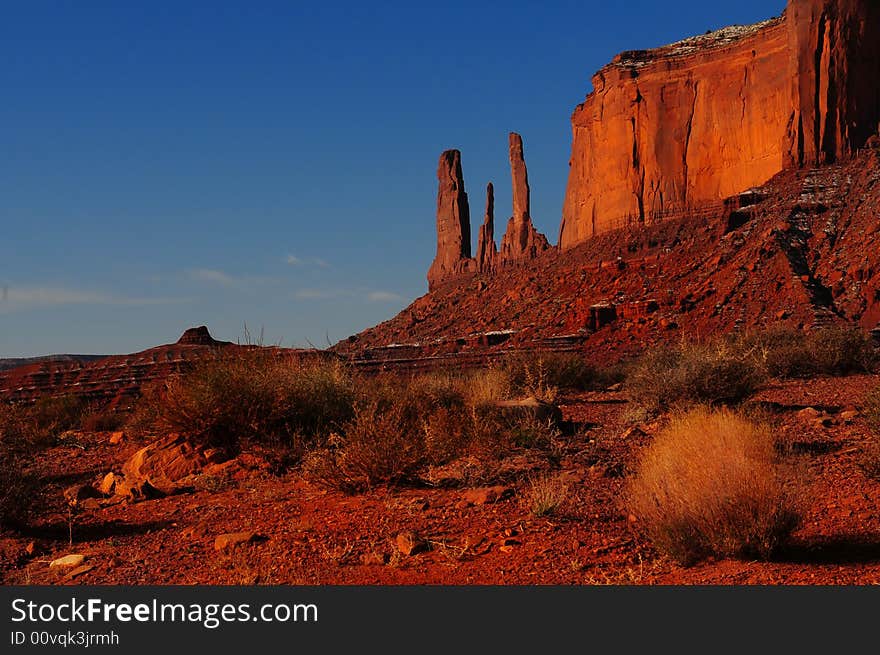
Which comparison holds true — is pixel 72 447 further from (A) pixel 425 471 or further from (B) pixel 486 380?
(A) pixel 425 471

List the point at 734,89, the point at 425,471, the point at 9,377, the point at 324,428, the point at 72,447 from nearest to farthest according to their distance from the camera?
the point at 425,471, the point at 324,428, the point at 72,447, the point at 9,377, the point at 734,89

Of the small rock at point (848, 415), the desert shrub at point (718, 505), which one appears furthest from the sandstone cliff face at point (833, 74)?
the desert shrub at point (718, 505)

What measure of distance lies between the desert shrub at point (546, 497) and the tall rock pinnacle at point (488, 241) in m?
86.5

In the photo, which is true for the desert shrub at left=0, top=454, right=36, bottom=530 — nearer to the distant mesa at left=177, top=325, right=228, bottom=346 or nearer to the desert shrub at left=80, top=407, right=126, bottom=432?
the desert shrub at left=80, top=407, right=126, bottom=432

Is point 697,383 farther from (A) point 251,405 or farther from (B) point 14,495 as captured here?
(B) point 14,495

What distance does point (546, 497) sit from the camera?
23.3 feet

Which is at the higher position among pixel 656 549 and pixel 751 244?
pixel 751 244

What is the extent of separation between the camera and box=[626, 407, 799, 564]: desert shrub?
537 centimetres

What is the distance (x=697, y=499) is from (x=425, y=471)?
3.91 meters

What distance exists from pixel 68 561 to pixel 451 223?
97689mm

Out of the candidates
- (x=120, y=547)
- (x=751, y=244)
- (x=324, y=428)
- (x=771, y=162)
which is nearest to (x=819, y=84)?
(x=771, y=162)

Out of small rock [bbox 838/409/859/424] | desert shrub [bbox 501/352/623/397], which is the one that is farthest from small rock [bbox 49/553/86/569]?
desert shrub [bbox 501/352/623/397]

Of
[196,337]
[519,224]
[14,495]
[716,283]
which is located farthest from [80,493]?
[519,224]

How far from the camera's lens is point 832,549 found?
5625 millimetres
